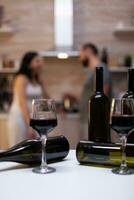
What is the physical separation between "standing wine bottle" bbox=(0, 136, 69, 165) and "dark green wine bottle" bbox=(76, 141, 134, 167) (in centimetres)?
8

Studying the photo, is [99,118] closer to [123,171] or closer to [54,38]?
[123,171]

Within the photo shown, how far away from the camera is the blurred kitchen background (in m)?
4.96

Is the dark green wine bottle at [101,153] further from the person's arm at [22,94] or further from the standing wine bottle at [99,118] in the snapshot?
the person's arm at [22,94]

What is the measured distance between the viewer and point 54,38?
5012mm

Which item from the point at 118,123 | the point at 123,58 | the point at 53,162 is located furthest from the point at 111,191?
the point at 123,58

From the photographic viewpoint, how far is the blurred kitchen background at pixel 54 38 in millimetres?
4965

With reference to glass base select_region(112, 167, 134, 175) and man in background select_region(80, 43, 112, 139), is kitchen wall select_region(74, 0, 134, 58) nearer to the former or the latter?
man in background select_region(80, 43, 112, 139)

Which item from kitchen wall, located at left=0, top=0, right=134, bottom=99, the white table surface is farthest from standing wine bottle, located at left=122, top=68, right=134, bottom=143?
kitchen wall, located at left=0, top=0, right=134, bottom=99

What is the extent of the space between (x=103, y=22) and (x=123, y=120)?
12.8 ft

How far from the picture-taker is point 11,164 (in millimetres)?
1393

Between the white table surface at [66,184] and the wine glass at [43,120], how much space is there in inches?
1.9

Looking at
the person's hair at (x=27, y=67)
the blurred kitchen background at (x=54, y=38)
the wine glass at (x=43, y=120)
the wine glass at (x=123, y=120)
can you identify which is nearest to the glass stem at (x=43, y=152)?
the wine glass at (x=43, y=120)

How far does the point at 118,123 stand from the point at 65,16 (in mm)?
3560

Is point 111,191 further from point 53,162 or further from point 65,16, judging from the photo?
point 65,16
